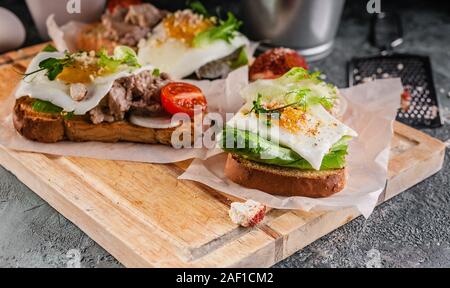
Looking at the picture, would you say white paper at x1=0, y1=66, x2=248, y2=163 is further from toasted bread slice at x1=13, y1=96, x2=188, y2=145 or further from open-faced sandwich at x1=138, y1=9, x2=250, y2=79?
open-faced sandwich at x1=138, y1=9, x2=250, y2=79

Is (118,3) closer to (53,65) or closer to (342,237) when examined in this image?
(53,65)

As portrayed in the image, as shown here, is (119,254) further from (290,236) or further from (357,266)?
(357,266)

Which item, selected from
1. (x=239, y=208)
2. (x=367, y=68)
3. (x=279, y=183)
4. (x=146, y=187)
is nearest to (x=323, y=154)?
(x=279, y=183)

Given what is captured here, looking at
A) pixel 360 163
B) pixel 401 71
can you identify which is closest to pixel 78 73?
pixel 360 163

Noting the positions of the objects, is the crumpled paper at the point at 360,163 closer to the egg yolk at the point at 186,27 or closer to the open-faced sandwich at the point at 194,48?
the open-faced sandwich at the point at 194,48

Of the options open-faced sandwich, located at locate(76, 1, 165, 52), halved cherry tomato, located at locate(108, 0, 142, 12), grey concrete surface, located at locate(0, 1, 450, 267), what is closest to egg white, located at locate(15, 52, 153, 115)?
grey concrete surface, located at locate(0, 1, 450, 267)

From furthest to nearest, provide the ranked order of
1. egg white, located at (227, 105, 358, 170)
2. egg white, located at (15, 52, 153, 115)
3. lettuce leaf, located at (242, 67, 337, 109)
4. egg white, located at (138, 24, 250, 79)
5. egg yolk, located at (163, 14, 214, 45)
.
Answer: egg yolk, located at (163, 14, 214, 45) < egg white, located at (138, 24, 250, 79) < egg white, located at (15, 52, 153, 115) < lettuce leaf, located at (242, 67, 337, 109) < egg white, located at (227, 105, 358, 170)

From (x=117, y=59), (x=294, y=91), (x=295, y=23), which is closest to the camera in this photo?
(x=294, y=91)
